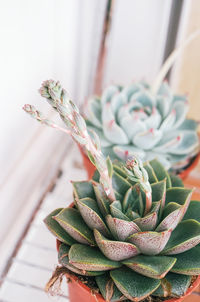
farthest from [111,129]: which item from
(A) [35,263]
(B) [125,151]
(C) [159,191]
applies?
(A) [35,263]

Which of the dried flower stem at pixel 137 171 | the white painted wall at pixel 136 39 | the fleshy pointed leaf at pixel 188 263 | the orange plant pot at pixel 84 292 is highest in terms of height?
the white painted wall at pixel 136 39

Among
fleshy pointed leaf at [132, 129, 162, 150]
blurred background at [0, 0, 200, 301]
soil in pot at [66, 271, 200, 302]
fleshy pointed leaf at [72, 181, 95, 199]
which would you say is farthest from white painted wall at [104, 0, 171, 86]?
soil in pot at [66, 271, 200, 302]

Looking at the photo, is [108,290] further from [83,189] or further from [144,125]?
[144,125]

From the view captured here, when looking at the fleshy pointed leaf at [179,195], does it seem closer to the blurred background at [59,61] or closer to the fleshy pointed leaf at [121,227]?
the fleshy pointed leaf at [121,227]

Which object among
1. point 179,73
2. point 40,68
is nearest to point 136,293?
point 40,68

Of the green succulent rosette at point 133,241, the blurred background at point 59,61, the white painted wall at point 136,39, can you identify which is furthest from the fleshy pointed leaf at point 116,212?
the white painted wall at point 136,39

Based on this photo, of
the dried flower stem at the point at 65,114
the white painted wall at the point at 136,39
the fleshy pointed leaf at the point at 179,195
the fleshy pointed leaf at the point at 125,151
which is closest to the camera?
the dried flower stem at the point at 65,114

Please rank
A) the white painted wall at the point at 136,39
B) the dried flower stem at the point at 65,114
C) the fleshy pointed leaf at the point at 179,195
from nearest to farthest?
the dried flower stem at the point at 65,114 < the fleshy pointed leaf at the point at 179,195 < the white painted wall at the point at 136,39

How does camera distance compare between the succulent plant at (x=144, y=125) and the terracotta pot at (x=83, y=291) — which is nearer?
the terracotta pot at (x=83, y=291)

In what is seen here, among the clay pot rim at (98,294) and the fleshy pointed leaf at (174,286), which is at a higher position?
the fleshy pointed leaf at (174,286)
